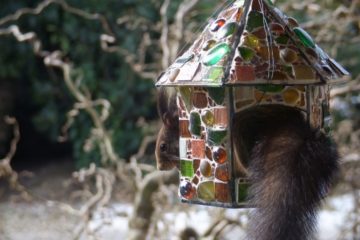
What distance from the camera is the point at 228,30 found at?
5.00 feet

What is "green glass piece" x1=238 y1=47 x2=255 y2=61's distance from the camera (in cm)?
146

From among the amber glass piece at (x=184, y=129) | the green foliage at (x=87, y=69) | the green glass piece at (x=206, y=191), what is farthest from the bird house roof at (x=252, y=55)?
the green foliage at (x=87, y=69)

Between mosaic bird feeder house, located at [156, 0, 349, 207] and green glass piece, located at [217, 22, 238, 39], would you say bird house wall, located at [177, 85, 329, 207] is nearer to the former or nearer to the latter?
mosaic bird feeder house, located at [156, 0, 349, 207]

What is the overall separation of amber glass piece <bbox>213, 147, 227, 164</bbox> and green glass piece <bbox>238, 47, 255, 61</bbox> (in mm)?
193

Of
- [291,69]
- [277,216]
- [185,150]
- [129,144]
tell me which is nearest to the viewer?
[277,216]

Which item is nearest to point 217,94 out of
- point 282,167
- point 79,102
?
point 282,167

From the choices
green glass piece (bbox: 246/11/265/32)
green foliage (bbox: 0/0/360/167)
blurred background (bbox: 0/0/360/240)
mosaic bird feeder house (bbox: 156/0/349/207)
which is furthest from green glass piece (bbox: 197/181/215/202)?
green foliage (bbox: 0/0/360/167)

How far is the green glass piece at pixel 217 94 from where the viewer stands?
154cm

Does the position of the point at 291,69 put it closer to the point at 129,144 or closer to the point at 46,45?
the point at 129,144

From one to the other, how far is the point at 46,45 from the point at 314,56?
459cm

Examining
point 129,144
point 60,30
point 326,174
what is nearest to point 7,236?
point 129,144

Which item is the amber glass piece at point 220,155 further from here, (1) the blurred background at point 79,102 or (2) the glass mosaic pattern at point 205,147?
(1) the blurred background at point 79,102

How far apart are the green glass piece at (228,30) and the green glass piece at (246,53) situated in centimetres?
6

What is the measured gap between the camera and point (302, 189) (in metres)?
1.33
